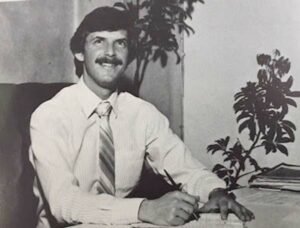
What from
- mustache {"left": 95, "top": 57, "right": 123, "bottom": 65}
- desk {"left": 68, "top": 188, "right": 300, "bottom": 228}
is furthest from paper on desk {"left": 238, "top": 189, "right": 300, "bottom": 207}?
mustache {"left": 95, "top": 57, "right": 123, "bottom": 65}

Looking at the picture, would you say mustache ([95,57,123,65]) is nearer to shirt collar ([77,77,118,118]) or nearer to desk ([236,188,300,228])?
shirt collar ([77,77,118,118])

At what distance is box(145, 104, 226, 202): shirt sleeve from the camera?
1.01 meters

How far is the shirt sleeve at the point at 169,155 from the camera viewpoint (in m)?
1.01

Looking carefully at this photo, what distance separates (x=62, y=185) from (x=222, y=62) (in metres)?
0.47

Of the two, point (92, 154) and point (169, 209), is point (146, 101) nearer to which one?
point (92, 154)

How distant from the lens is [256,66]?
1.06 m

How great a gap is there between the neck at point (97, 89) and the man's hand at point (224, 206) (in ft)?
1.10

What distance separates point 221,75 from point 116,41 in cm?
25

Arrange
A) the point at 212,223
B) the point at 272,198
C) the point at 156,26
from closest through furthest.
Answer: the point at 212,223, the point at 272,198, the point at 156,26

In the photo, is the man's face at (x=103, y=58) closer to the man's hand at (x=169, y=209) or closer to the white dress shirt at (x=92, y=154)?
the white dress shirt at (x=92, y=154)

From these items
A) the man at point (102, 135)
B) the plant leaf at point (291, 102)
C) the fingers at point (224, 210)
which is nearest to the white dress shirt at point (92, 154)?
the man at point (102, 135)

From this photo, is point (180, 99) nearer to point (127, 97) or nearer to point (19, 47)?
point (127, 97)

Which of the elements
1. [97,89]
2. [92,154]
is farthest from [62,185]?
[97,89]

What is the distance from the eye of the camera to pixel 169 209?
2.52 feet
